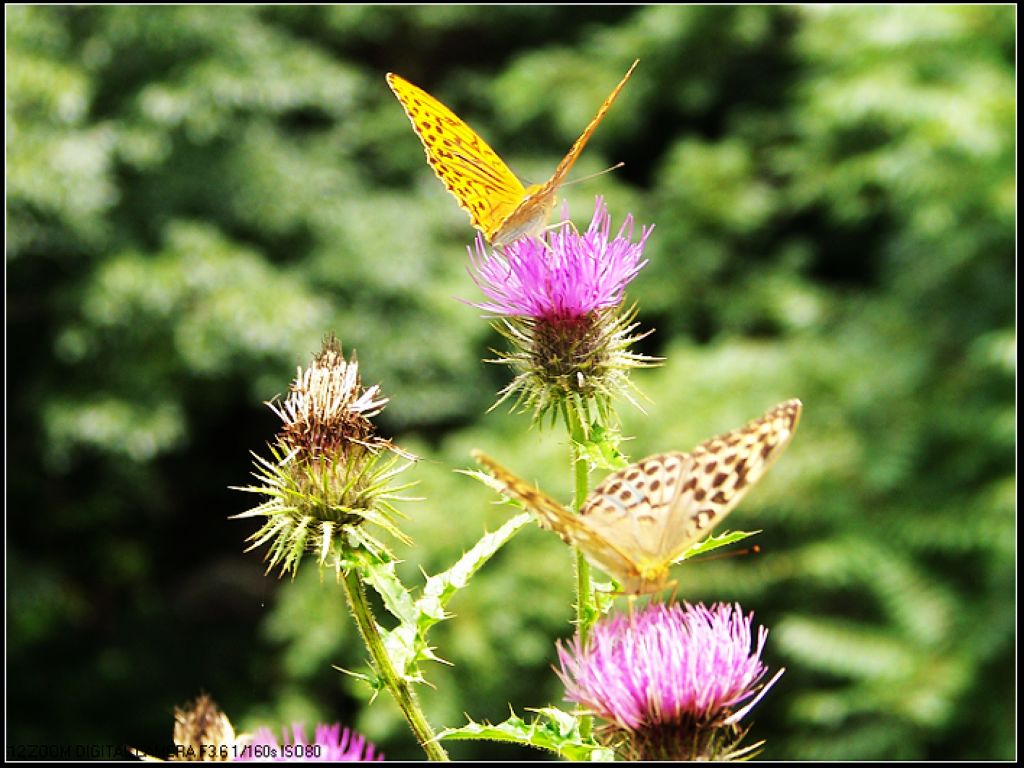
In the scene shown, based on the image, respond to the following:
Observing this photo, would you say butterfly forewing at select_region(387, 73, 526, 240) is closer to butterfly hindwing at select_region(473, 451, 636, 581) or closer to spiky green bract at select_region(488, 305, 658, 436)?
spiky green bract at select_region(488, 305, 658, 436)

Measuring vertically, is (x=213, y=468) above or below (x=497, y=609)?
above

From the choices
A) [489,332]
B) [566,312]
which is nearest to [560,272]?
[566,312]

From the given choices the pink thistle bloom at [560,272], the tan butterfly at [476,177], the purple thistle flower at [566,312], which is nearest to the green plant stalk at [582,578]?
the purple thistle flower at [566,312]

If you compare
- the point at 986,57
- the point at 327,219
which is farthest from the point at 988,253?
the point at 327,219

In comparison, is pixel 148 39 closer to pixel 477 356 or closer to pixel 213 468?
pixel 477 356

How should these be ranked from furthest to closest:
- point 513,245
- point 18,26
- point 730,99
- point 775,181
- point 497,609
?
1. point 730,99
2. point 775,181
3. point 18,26
4. point 497,609
5. point 513,245

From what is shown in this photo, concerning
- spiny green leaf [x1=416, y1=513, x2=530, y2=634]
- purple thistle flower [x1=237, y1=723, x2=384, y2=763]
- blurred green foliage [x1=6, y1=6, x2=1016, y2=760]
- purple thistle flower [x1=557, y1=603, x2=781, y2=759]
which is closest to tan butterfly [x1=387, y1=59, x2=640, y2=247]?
spiny green leaf [x1=416, y1=513, x2=530, y2=634]

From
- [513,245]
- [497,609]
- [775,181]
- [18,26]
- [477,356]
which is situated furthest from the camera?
[775,181]
